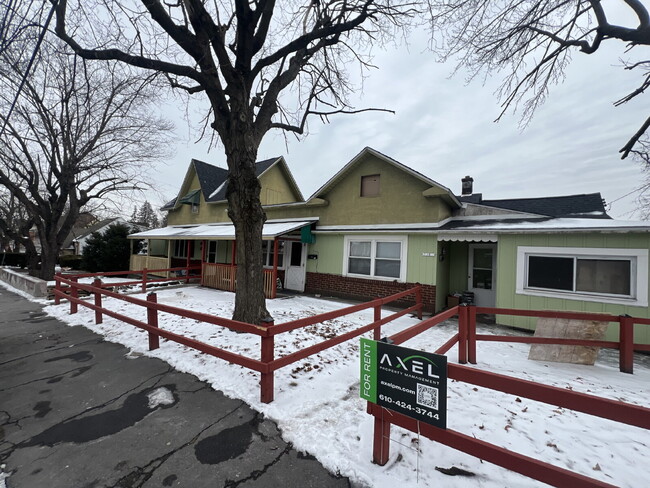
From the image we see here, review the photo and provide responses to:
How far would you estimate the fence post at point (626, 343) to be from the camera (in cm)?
459

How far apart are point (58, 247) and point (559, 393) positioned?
21915 millimetres

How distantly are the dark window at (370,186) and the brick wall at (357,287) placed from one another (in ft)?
11.4

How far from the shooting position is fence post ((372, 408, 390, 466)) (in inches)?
96.3

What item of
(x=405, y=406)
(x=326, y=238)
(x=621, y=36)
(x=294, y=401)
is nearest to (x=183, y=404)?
(x=294, y=401)

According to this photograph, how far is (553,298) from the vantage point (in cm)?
723

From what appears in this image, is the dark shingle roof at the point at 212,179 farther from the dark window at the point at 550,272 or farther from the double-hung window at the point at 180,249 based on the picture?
the dark window at the point at 550,272

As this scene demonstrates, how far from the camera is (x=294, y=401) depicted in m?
3.56

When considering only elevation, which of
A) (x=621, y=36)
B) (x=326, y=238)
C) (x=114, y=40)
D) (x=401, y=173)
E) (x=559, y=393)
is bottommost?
(x=559, y=393)

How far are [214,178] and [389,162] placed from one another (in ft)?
46.8

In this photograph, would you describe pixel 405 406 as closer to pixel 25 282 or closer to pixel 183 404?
pixel 183 404

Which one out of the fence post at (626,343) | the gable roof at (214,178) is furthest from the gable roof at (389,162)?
the gable roof at (214,178)

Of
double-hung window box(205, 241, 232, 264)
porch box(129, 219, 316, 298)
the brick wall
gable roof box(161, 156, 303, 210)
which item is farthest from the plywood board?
gable roof box(161, 156, 303, 210)

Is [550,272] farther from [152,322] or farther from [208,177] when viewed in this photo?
[208,177]

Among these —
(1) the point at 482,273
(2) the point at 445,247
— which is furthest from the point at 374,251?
(1) the point at 482,273
